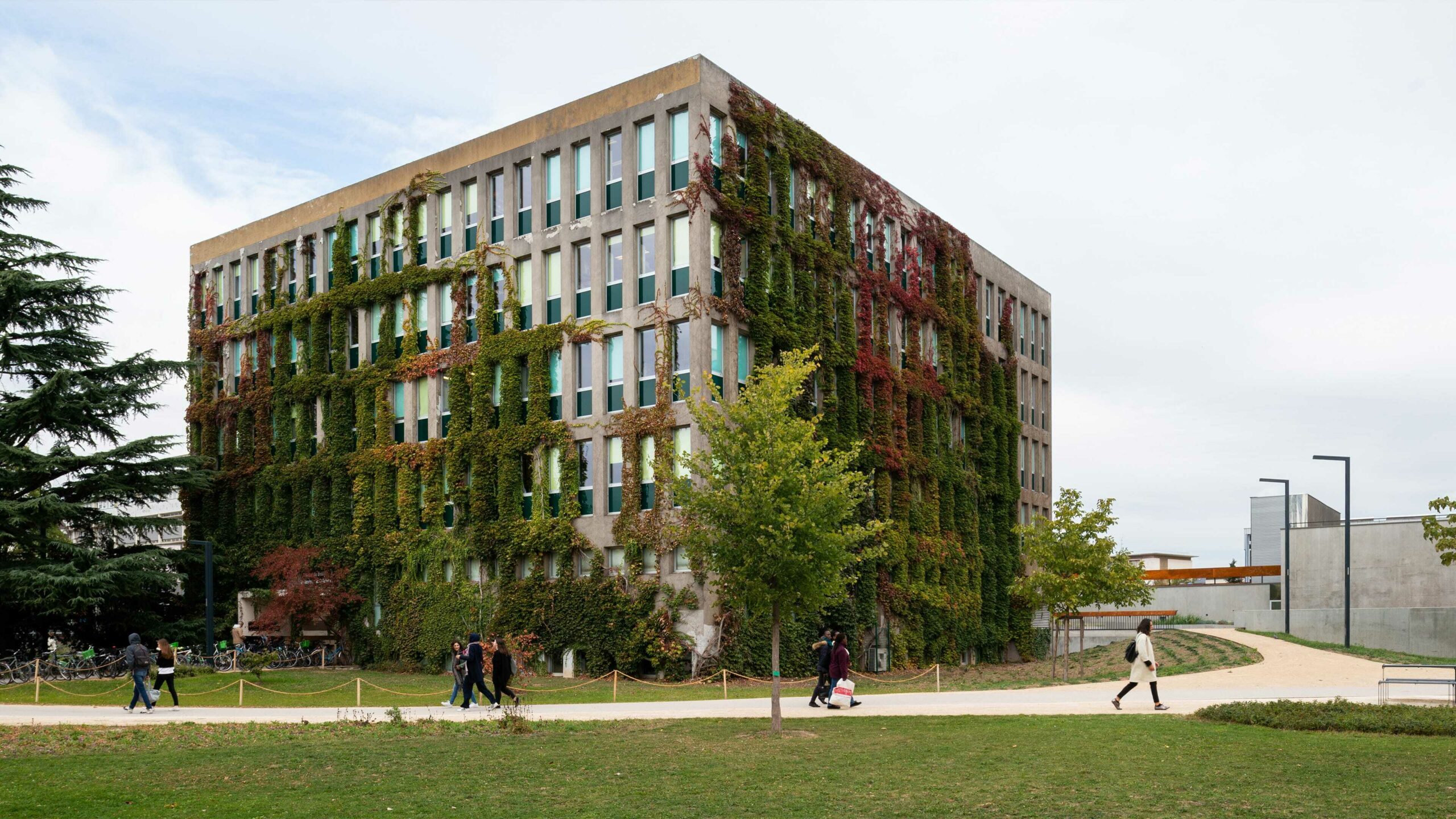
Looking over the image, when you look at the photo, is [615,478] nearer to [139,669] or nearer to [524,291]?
[524,291]

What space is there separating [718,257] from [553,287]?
6124mm

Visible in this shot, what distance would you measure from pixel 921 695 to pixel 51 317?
33.7m

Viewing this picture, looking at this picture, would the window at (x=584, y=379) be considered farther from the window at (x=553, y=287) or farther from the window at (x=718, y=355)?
the window at (x=718, y=355)

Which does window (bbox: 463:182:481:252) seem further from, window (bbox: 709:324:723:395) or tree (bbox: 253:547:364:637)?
tree (bbox: 253:547:364:637)

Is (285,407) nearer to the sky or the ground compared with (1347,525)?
nearer to the sky

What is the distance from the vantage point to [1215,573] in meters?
85.1

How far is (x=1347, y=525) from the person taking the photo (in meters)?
49.1

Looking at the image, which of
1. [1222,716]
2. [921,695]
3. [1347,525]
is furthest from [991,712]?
[1347,525]

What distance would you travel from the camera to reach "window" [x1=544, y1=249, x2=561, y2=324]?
142ft

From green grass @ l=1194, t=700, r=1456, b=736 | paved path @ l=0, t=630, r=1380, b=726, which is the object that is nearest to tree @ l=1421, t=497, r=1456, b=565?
paved path @ l=0, t=630, r=1380, b=726

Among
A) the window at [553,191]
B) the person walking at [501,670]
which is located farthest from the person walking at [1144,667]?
the window at [553,191]

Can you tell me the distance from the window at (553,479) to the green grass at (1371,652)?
2667cm

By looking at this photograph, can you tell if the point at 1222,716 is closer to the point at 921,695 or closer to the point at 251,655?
the point at 921,695

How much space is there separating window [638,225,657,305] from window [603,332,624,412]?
5.11 ft
